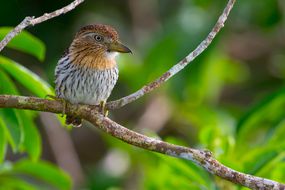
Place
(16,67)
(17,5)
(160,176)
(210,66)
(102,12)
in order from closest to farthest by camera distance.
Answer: (16,67) < (160,176) < (210,66) < (17,5) < (102,12)

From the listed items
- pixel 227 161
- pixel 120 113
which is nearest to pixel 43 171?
pixel 227 161

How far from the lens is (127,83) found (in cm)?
756

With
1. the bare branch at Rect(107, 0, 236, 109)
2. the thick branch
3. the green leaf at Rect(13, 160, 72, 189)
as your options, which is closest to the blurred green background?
the green leaf at Rect(13, 160, 72, 189)

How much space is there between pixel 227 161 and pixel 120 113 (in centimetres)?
375

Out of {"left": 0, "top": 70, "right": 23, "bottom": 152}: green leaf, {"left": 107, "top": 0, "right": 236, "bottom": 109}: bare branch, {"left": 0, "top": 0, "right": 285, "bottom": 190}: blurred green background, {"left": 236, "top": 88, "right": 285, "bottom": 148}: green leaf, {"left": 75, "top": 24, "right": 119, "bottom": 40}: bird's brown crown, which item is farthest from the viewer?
{"left": 0, "top": 0, "right": 285, "bottom": 190}: blurred green background

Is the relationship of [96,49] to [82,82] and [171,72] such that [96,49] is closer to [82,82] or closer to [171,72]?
[82,82]

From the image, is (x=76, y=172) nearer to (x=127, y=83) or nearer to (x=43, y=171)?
(x=127, y=83)

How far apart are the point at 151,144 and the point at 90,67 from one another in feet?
4.57

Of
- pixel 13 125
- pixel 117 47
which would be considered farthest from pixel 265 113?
pixel 13 125

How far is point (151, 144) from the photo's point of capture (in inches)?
146

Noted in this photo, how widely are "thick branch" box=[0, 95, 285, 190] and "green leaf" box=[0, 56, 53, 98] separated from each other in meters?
0.40

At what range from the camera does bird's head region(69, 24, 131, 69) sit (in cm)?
496

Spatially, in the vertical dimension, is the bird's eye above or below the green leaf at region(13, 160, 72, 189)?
above

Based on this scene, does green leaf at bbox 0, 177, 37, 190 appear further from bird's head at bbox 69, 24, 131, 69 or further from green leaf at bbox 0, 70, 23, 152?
bird's head at bbox 69, 24, 131, 69
